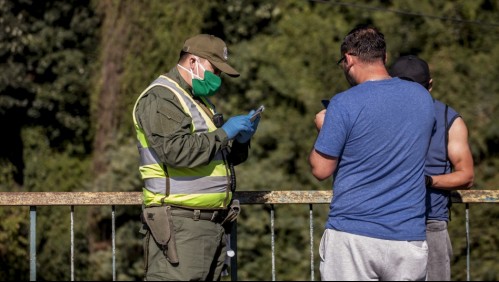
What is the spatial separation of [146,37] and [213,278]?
10398 mm

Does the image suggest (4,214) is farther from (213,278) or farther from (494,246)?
(213,278)

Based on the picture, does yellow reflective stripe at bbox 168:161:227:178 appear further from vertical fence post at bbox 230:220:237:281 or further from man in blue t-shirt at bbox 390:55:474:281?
man in blue t-shirt at bbox 390:55:474:281

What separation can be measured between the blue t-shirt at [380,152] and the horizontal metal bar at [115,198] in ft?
3.12

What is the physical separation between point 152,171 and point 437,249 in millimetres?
1322

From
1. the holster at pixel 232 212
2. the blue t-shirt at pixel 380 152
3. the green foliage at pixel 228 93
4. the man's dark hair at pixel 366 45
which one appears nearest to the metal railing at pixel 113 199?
the holster at pixel 232 212

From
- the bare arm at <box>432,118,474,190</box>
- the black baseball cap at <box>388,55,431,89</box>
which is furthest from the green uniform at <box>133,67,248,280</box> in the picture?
the bare arm at <box>432,118,474,190</box>

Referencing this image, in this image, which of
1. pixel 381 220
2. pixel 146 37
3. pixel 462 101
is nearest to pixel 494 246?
pixel 462 101

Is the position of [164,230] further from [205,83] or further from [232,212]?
[205,83]

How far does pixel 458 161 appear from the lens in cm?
457

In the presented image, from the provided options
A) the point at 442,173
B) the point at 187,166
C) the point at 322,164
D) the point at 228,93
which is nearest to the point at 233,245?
the point at 187,166

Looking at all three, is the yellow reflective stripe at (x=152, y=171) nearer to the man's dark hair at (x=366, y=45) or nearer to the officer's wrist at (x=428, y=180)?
the man's dark hair at (x=366, y=45)

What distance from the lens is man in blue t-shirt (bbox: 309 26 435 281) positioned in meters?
4.14

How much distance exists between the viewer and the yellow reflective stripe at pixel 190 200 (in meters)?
4.45

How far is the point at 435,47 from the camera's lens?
13.2 metres
